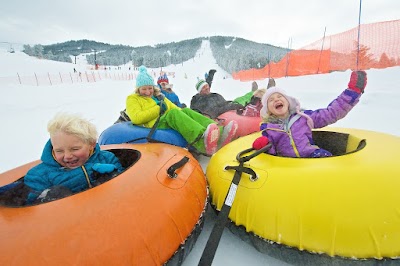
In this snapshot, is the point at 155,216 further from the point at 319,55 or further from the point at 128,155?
the point at 319,55

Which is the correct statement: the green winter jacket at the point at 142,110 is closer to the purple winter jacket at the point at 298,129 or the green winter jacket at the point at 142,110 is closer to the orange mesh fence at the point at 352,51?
the purple winter jacket at the point at 298,129

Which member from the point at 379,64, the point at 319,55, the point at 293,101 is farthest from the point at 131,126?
the point at 319,55

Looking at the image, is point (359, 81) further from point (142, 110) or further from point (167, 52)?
point (167, 52)

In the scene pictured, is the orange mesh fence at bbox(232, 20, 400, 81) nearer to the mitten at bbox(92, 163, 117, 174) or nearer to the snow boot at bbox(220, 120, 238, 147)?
the snow boot at bbox(220, 120, 238, 147)

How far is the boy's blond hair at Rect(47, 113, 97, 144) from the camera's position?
1.63 m

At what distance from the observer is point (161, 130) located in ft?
9.66

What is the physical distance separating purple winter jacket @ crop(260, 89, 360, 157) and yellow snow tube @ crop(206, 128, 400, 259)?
0.51m

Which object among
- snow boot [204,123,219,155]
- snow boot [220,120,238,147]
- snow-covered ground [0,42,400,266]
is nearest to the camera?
snow-covered ground [0,42,400,266]

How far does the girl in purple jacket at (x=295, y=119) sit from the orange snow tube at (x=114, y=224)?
3.26ft

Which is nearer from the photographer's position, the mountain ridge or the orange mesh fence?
the orange mesh fence

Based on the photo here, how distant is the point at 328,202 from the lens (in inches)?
53.2

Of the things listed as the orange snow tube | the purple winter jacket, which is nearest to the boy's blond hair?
the orange snow tube

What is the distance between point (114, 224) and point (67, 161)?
0.72 metres

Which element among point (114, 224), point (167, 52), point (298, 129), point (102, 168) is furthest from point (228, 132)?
point (167, 52)
